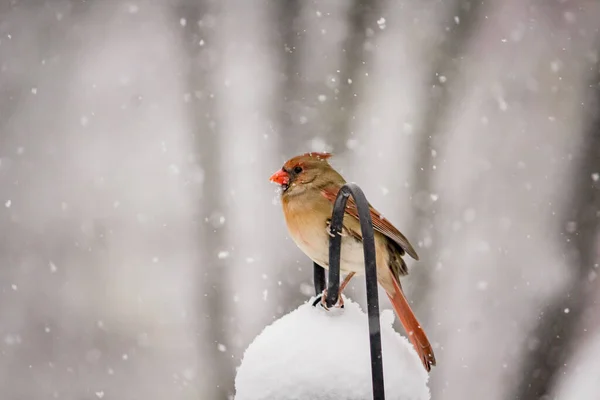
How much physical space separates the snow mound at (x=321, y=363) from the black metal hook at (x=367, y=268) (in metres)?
0.07

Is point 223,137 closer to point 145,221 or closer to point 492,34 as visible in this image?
point 145,221

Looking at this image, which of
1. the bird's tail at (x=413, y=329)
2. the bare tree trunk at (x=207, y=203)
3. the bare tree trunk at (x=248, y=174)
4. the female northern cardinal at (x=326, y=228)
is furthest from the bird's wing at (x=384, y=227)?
the bare tree trunk at (x=248, y=174)

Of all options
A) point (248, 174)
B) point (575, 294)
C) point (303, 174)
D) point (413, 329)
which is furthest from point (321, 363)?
point (248, 174)

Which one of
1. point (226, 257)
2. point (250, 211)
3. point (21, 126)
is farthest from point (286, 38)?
point (21, 126)

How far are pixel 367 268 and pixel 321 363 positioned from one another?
7.6 inches

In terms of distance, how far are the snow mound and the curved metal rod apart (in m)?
0.07

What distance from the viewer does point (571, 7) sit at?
5.35 meters

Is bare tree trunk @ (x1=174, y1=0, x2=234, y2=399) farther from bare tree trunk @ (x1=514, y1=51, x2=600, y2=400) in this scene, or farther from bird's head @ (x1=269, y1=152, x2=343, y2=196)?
bird's head @ (x1=269, y1=152, x2=343, y2=196)

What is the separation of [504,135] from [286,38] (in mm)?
1737

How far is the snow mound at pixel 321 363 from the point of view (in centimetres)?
145

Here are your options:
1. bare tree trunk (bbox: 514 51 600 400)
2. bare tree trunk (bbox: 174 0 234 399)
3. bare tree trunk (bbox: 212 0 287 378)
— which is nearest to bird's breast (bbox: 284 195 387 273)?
bare tree trunk (bbox: 514 51 600 400)

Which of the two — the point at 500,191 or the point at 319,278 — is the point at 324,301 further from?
the point at 500,191

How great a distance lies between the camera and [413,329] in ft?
5.60

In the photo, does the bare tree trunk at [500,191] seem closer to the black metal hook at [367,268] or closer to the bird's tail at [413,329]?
the bird's tail at [413,329]
